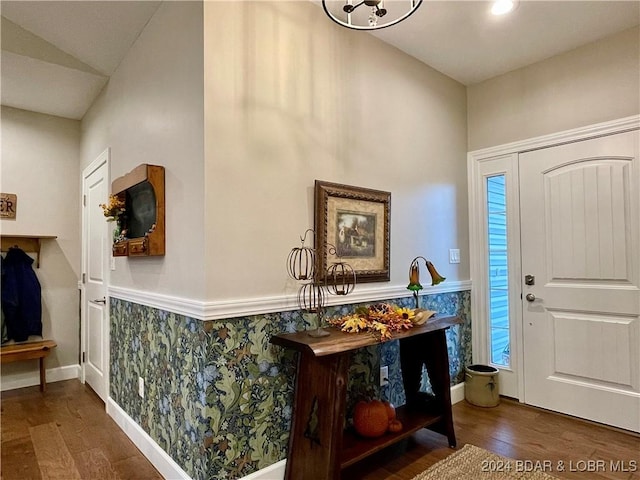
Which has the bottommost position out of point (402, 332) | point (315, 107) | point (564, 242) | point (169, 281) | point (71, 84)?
point (402, 332)

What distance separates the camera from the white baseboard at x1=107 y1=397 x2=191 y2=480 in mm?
1974

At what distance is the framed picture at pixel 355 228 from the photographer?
2.21 metres

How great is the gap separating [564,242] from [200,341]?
2649 mm

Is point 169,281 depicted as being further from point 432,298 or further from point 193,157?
point 432,298

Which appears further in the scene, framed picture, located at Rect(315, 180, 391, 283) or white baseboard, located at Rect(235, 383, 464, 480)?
framed picture, located at Rect(315, 180, 391, 283)

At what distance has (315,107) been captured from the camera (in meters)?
2.24

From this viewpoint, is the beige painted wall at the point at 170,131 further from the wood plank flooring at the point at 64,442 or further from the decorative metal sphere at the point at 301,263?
the wood plank flooring at the point at 64,442

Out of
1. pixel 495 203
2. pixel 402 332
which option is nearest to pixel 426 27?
pixel 495 203

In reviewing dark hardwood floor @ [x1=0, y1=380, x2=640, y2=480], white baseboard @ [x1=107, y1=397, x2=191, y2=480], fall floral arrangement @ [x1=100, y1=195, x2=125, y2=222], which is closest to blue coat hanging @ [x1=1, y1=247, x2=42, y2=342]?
dark hardwood floor @ [x1=0, y1=380, x2=640, y2=480]

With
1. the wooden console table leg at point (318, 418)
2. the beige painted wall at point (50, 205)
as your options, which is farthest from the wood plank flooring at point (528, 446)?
the beige painted wall at point (50, 205)

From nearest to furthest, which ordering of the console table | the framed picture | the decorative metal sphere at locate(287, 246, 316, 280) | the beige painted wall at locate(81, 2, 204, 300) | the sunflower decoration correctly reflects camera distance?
the console table < the beige painted wall at locate(81, 2, 204, 300) < the sunflower decoration < the decorative metal sphere at locate(287, 246, 316, 280) < the framed picture

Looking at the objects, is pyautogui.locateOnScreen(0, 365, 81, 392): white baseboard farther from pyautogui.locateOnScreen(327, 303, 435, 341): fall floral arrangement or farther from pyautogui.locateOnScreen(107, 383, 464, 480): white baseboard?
pyautogui.locateOnScreen(327, 303, 435, 341): fall floral arrangement

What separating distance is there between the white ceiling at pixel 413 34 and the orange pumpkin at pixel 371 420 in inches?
91.1

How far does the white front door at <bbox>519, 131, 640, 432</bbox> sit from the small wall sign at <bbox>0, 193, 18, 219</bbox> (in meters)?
4.56
